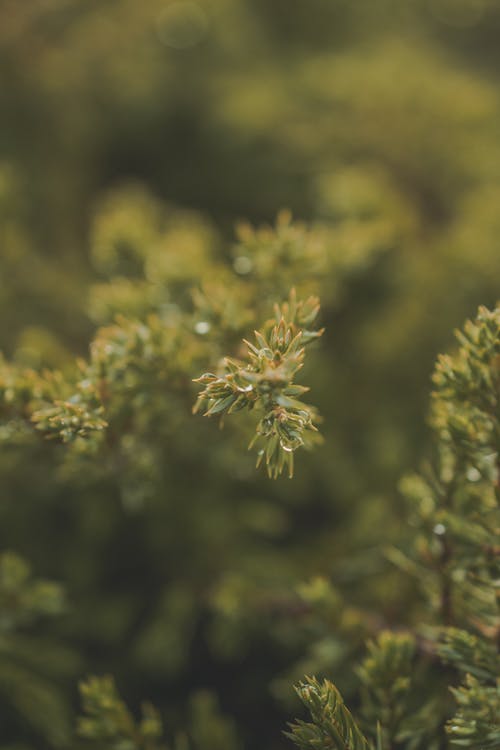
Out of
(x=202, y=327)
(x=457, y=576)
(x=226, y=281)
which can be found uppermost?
(x=226, y=281)

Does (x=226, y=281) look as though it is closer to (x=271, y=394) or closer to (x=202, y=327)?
(x=202, y=327)

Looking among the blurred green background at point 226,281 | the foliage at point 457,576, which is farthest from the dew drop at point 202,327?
the foliage at point 457,576

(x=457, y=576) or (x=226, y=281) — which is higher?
(x=226, y=281)

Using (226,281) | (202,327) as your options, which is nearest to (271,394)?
(202,327)

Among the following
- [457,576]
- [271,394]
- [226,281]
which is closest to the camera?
[271,394]

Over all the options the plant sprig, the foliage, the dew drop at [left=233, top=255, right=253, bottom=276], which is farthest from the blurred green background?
the plant sprig

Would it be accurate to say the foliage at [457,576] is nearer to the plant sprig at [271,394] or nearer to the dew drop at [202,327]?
the plant sprig at [271,394]

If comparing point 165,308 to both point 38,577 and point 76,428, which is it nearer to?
point 76,428

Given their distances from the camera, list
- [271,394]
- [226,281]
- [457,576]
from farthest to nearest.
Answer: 1. [226,281]
2. [457,576]
3. [271,394]

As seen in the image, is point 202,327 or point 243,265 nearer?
point 202,327

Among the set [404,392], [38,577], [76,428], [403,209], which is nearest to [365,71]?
[403,209]
